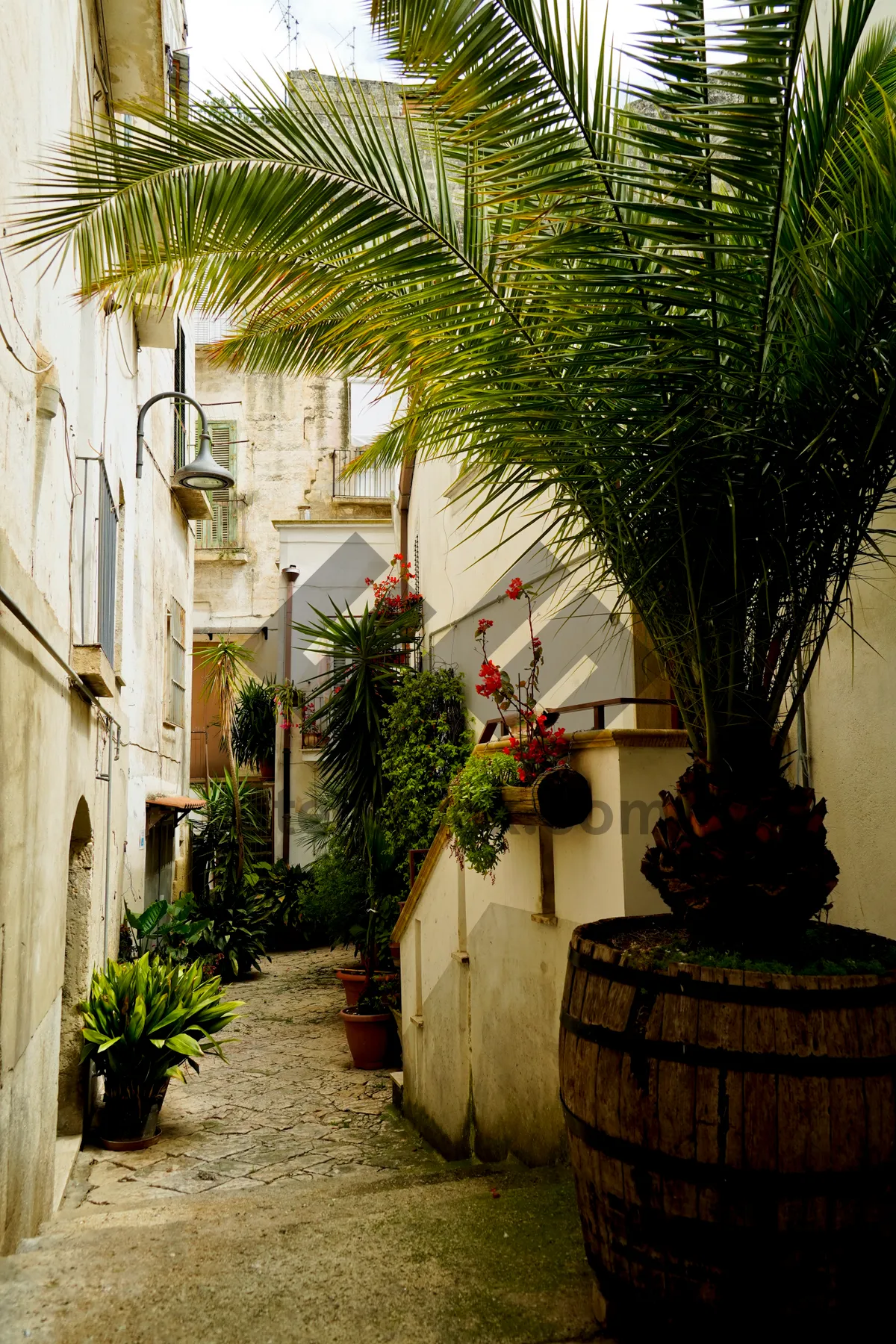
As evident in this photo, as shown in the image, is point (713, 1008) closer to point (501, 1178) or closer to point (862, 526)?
point (862, 526)

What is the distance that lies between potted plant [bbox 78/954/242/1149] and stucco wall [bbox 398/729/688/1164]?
4.85ft

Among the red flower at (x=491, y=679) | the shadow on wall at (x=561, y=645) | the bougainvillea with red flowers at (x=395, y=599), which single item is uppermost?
the bougainvillea with red flowers at (x=395, y=599)

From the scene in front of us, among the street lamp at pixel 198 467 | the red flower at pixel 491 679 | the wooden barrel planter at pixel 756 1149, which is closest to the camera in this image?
the wooden barrel planter at pixel 756 1149

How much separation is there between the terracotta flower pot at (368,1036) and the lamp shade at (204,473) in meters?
4.70

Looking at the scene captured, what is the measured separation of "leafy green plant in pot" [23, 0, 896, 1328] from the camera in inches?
80.0

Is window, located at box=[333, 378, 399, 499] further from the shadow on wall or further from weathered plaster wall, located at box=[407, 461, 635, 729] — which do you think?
the shadow on wall

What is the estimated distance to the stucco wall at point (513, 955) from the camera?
3812 mm

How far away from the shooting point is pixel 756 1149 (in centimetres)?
196

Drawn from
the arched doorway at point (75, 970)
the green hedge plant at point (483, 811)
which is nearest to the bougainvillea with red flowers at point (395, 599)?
the arched doorway at point (75, 970)

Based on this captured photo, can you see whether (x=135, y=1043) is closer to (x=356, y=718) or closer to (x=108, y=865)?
(x=108, y=865)

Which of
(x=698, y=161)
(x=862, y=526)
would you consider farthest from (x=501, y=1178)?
(x=698, y=161)

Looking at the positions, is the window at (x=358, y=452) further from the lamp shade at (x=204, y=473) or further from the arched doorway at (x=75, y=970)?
the arched doorway at (x=75, y=970)

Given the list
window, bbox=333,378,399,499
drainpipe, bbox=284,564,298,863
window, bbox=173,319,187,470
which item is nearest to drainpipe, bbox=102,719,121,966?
window, bbox=173,319,187,470

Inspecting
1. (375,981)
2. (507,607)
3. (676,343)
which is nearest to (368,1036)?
(375,981)
